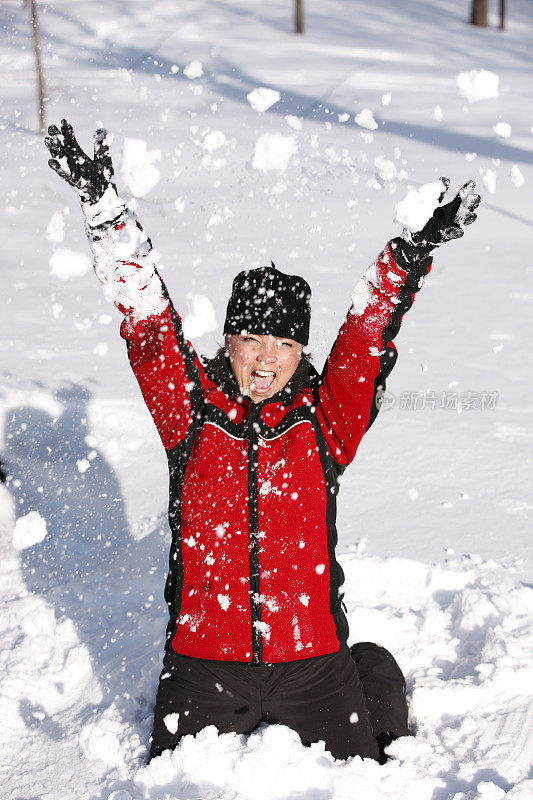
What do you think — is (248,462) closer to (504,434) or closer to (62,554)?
(62,554)

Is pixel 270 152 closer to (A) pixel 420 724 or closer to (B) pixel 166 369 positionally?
(B) pixel 166 369

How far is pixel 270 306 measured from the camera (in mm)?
2066

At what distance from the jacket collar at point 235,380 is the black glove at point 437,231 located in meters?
0.42

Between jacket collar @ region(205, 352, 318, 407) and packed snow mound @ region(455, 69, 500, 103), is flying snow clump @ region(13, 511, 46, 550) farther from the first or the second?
packed snow mound @ region(455, 69, 500, 103)

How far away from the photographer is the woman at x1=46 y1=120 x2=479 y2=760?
194cm

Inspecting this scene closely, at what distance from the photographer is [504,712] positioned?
2248 millimetres

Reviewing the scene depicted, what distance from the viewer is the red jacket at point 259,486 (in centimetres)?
195

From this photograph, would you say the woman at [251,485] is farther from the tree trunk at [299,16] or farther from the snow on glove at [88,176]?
the tree trunk at [299,16]

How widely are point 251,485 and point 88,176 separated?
2.77 feet

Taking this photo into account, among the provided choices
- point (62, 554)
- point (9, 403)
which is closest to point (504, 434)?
point (62, 554)

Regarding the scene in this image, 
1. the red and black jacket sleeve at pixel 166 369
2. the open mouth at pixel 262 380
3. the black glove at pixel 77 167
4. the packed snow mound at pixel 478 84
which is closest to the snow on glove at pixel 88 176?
the black glove at pixel 77 167

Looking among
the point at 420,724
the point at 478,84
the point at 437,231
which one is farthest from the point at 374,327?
the point at 478,84

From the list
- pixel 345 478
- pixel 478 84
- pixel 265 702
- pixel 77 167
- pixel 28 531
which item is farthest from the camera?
pixel 345 478

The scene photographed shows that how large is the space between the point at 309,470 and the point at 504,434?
7.10 feet
